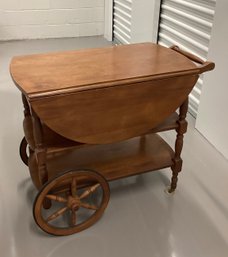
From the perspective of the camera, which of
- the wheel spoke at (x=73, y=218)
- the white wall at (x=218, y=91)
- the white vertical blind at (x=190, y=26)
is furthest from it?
the white vertical blind at (x=190, y=26)

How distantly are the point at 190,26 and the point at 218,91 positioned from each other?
27.9 inches

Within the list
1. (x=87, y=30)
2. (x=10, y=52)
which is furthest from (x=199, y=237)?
(x=87, y=30)

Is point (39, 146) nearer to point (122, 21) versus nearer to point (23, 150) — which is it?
point (23, 150)

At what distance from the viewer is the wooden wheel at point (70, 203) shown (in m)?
1.49

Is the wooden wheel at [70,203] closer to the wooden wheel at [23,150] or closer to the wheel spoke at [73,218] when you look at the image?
the wheel spoke at [73,218]

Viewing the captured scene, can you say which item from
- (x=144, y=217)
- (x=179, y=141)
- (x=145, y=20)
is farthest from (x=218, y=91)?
(x=145, y=20)

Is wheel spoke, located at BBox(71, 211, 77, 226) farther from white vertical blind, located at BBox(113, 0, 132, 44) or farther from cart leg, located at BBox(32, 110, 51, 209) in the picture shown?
white vertical blind, located at BBox(113, 0, 132, 44)

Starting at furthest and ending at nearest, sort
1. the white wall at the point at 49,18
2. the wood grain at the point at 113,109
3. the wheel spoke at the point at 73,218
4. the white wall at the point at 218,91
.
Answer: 1. the white wall at the point at 49,18
2. the white wall at the point at 218,91
3. the wheel spoke at the point at 73,218
4. the wood grain at the point at 113,109

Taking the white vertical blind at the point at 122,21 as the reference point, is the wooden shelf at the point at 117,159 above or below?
below

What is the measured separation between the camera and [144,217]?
173 centimetres

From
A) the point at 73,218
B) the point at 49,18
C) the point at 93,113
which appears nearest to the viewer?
the point at 93,113

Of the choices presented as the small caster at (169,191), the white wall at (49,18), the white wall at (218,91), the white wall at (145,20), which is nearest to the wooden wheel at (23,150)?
the small caster at (169,191)

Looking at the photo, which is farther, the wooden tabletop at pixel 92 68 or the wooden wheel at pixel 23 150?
the wooden wheel at pixel 23 150

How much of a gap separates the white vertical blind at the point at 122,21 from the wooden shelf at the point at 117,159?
226 cm
